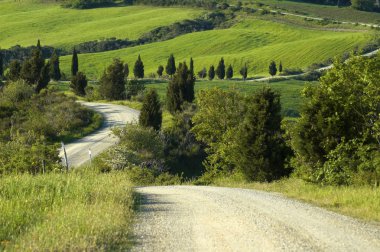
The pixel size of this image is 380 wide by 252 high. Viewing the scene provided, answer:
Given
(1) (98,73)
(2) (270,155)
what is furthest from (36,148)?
(1) (98,73)

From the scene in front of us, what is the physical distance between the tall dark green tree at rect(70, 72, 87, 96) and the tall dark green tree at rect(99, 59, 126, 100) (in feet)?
14.0

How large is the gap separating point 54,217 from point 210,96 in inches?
1856

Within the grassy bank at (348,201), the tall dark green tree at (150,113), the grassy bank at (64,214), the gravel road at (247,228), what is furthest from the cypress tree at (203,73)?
the gravel road at (247,228)

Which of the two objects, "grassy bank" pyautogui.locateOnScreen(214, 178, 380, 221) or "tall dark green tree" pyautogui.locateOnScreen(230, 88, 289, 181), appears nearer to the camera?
"grassy bank" pyautogui.locateOnScreen(214, 178, 380, 221)

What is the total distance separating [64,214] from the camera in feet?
40.8

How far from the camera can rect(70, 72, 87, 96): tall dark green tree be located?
337 feet

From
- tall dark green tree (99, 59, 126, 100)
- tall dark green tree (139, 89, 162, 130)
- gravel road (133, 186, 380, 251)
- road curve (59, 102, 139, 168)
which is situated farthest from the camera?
tall dark green tree (99, 59, 126, 100)

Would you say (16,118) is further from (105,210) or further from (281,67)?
(281,67)

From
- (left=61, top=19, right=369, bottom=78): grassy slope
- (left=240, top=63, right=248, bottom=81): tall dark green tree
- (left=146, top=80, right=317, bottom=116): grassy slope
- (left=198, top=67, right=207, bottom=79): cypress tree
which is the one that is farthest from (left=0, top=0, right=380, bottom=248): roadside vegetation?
(left=61, top=19, right=369, bottom=78): grassy slope

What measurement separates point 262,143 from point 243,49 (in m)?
149

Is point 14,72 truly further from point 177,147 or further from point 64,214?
point 64,214

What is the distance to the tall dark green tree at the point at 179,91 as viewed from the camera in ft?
275

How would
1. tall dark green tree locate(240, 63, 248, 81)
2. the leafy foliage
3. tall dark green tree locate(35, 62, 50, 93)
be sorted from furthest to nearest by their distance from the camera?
tall dark green tree locate(240, 63, 248, 81), tall dark green tree locate(35, 62, 50, 93), the leafy foliage

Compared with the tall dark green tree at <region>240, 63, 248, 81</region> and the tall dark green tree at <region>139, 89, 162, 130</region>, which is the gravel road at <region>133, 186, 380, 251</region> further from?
the tall dark green tree at <region>240, 63, 248, 81</region>
